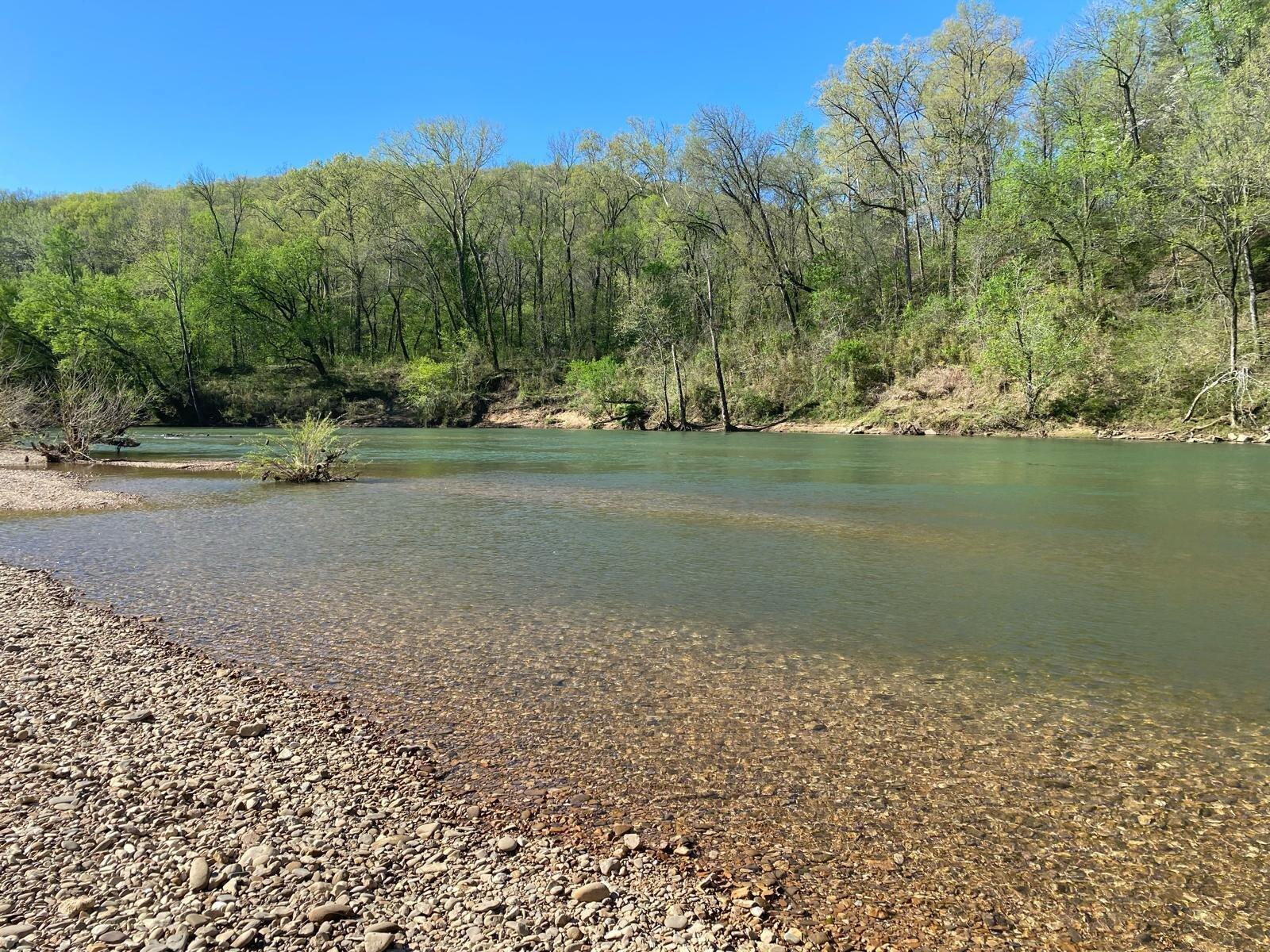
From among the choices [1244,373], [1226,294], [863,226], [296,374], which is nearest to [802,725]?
[1244,373]

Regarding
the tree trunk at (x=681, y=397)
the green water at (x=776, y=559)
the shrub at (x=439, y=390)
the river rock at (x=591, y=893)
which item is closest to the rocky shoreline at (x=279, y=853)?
the river rock at (x=591, y=893)

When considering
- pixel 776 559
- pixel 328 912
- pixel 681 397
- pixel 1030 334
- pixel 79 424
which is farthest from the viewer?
pixel 681 397

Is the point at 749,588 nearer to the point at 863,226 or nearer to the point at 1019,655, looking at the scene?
the point at 1019,655

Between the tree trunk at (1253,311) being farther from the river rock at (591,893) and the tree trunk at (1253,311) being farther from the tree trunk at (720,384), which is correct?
the river rock at (591,893)

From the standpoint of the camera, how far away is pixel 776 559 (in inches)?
391

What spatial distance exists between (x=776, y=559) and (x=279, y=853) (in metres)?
7.75

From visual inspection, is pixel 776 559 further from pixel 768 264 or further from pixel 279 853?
pixel 768 264

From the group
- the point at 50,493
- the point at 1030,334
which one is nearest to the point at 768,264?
the point at 1030,334

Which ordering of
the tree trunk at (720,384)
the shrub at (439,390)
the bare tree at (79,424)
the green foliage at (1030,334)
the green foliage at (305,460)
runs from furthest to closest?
the shrub at (439,390) < the tree trunk at (720,384) < the green foliage at (1030,334) < the bare tree at (79,424) < the green foliage at (305,460)

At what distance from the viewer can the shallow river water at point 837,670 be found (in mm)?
3182

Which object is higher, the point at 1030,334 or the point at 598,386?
the point at 1030,334

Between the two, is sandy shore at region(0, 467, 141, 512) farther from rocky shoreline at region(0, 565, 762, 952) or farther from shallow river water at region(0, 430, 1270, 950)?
rocky shoreline at region(0, 565, 762, 952)

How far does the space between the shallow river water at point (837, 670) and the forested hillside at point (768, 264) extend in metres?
22.8

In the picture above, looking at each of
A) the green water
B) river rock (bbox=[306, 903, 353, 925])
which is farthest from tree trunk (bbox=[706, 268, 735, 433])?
river rock (bbox=[306, 903, 353, 925])
